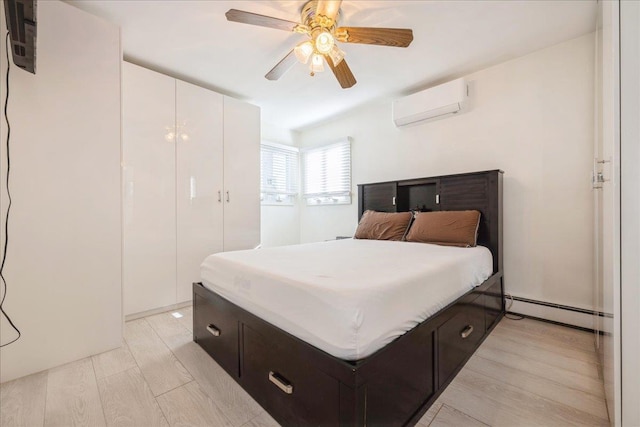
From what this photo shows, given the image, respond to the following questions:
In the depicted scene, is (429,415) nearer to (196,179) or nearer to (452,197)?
(452,197)

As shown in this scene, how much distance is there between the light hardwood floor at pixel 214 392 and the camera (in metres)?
1.27

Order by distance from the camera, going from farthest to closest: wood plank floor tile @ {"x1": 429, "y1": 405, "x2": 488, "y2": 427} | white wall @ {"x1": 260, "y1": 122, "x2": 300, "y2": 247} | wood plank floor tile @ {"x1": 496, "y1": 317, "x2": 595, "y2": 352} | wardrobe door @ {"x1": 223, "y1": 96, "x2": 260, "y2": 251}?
white wall @ {"x1": 260, "y1": 122, "x2": 300, "y2": 247}, wardrobe door @ {"x1": 223, "y1": 96, "x2": 260, "y2": 251}, wood plank floor tile @ {"x1": 496, "y1": 317, "x2": 595, "y2": 352}, wood plank floor tile @ {"x1": 429, "y1": 405, "x2": 488, "y2": 427}

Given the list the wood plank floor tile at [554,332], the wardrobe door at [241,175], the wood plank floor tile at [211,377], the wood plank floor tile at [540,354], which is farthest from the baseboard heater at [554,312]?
the wardrobe door at [241,175]

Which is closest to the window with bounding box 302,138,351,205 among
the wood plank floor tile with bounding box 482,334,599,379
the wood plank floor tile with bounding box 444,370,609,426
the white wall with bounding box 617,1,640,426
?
the wood plank floor tile with bounding box 482,334,599,379

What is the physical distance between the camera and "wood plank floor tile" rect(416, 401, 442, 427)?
1243 mm

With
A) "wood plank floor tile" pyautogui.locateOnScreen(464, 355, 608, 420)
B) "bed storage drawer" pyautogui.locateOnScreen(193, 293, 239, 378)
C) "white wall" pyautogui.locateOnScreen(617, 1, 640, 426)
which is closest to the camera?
"white wall" pyautogui.locateOnScreen(617, 1, 640, 426)

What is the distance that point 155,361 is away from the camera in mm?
1767

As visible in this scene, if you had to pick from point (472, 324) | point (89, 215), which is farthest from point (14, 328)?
point (472, 324)

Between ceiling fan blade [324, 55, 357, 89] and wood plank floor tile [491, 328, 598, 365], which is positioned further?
ceiling fan blade [324, 55, 357, 89]

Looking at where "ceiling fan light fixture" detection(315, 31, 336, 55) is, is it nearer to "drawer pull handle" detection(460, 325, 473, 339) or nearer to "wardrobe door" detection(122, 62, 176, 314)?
"wardrobe door" detection(122, 62, 176, 314)

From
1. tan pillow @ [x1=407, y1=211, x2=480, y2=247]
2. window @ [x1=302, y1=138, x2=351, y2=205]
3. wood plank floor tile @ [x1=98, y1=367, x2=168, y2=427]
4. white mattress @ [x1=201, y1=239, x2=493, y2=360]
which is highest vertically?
window @ [x1=302, y1=138, x2=351, y2=205]

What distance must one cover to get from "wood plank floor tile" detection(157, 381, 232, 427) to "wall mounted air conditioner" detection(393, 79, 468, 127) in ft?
10.2

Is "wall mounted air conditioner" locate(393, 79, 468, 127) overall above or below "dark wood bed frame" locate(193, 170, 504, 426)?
above

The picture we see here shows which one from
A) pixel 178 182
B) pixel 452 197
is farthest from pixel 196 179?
pixel 452 197
